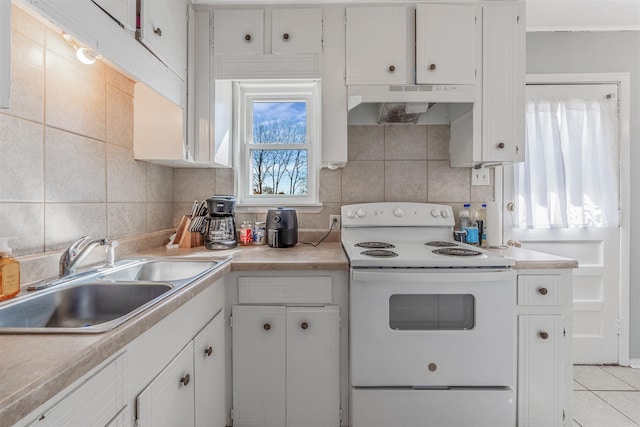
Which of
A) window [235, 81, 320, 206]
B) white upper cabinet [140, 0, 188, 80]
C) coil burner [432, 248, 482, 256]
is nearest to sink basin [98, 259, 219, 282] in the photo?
window [235, 81, 320, 206]

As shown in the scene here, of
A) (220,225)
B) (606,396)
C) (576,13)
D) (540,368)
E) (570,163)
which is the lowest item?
(606,396)

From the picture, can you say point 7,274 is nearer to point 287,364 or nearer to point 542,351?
point 287,364

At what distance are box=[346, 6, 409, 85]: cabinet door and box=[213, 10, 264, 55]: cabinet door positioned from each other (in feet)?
1.66

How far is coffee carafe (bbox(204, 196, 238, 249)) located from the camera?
74.2 inches

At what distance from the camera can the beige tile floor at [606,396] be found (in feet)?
5.74

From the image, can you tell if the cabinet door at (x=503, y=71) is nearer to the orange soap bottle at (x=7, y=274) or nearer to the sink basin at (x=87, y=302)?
the sink basin at (x=87, y=302)

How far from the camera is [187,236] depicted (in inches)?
76.3

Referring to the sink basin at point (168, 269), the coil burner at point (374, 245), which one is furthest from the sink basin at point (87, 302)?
the coil burner at point (374, 245)

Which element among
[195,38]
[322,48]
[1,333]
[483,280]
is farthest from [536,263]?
[195,38]

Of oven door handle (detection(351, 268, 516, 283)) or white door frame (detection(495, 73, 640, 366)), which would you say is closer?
oven door handle (detection(351, 268, 516, 283))

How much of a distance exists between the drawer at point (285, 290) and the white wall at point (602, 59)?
6.98 ft

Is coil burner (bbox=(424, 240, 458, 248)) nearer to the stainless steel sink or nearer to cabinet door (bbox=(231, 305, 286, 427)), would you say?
cabinet door (bbox=(231, 305, 286, 427))

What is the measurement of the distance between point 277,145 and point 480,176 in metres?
1.40

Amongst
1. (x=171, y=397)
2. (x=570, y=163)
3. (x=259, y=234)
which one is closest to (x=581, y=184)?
(x=570, y=163)
